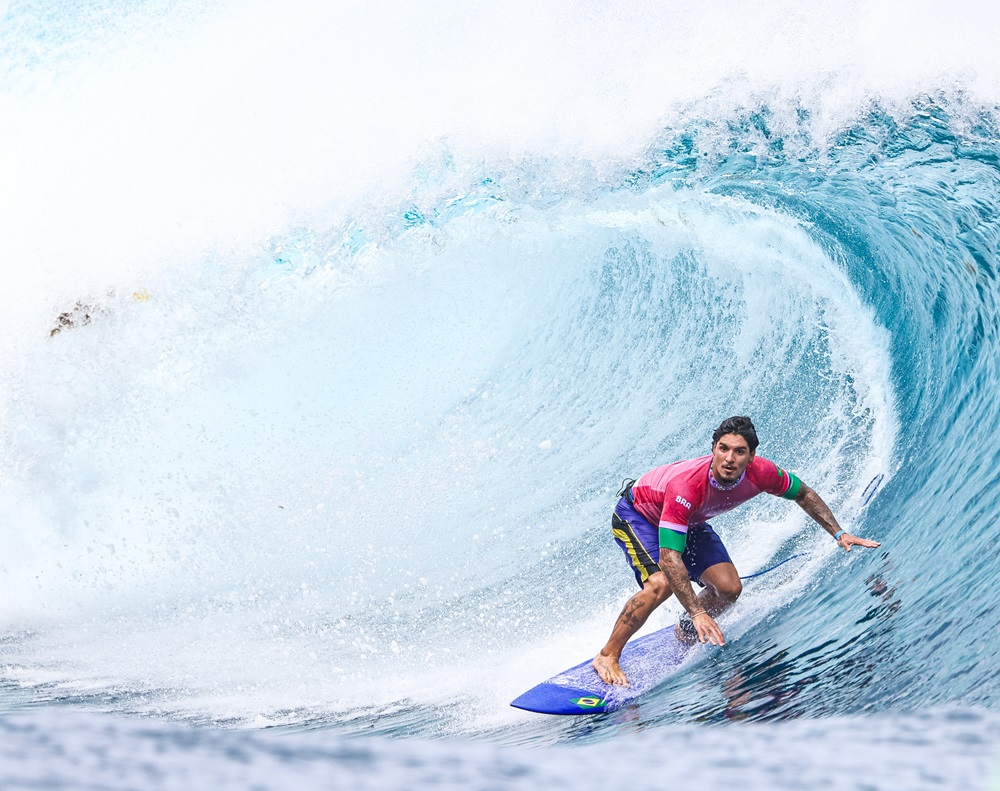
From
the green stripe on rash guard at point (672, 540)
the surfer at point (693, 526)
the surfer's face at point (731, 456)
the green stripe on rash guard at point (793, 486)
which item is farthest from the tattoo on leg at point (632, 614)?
the green stripe on rash guard at point (793, 486)

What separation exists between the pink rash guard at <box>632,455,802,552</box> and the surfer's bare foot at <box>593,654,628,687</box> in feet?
2.35

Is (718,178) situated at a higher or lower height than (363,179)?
lower

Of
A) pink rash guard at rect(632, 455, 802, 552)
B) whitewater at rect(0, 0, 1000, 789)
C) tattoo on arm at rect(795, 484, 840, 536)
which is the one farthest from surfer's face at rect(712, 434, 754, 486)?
whitewater at rect(0, 0, 1000, 789)

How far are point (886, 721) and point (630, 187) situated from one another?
6.09 metres

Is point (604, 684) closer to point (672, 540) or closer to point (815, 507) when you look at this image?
point (672, 540)

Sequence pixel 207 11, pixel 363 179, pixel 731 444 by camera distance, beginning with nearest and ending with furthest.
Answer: pixel 731 444, pixel 363 179, pixel 207 11

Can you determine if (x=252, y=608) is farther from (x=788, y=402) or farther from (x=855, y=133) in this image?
(x=855, y=133)

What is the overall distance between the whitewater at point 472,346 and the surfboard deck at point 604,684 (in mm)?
117

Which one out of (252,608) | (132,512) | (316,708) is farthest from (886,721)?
(132,512)

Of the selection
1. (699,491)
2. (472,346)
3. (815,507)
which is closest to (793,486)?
(815,507)

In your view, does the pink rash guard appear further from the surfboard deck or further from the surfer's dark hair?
the surfboard deck

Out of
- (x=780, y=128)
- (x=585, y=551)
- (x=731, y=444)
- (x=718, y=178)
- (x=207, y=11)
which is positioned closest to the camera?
(x=731, y=444)

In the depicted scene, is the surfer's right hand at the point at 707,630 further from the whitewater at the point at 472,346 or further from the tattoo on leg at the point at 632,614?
the tattoo on leg at the point at 632,614

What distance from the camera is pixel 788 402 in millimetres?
6902
